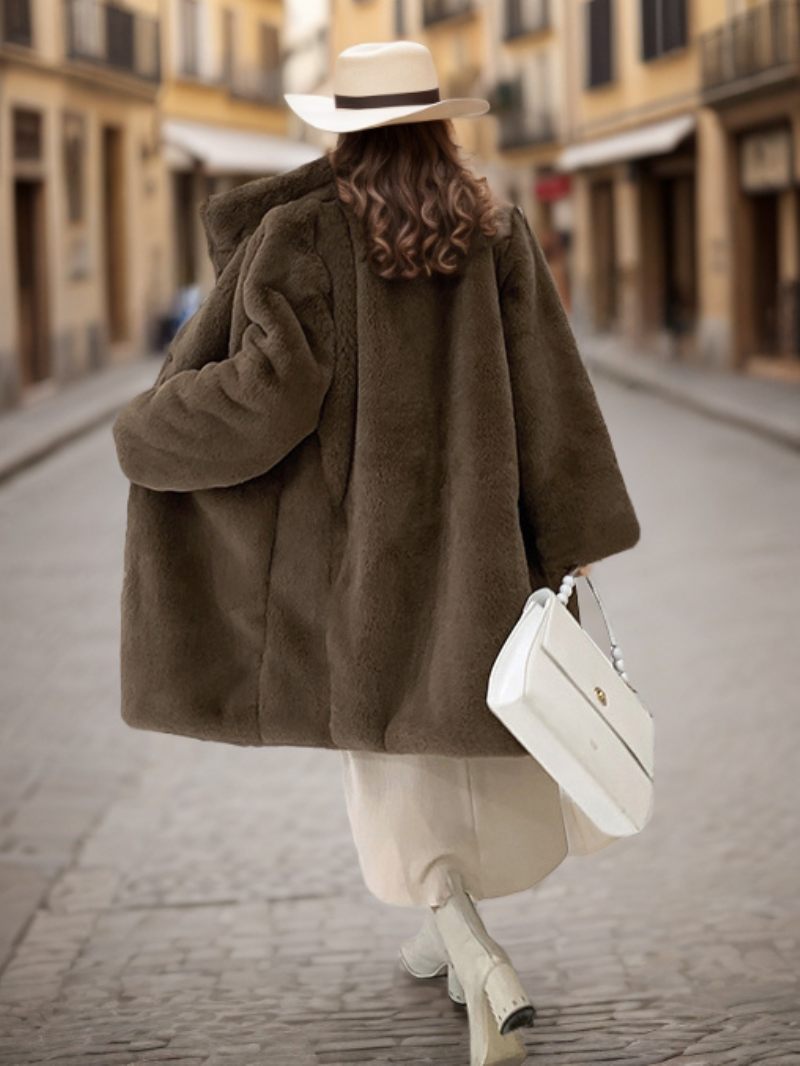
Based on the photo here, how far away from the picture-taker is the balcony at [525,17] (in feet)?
140

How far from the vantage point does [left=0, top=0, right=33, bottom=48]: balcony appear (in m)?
23.9

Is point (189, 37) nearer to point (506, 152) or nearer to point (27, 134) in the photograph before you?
point (506, 152)

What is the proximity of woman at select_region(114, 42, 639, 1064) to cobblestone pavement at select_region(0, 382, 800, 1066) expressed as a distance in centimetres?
31

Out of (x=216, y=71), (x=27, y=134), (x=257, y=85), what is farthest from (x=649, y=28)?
(x=257, y=85)

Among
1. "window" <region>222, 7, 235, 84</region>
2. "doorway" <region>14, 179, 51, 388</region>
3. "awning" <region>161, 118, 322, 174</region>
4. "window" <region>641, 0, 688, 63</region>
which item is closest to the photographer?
"doorway" <region>14, 179, 51, 388</region>

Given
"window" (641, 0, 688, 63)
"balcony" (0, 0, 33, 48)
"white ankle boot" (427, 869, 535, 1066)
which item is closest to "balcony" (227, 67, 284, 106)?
"window" (641, 0, 688, 63)

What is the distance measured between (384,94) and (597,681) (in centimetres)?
101

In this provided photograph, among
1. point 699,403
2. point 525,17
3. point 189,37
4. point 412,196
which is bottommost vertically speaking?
point 699,403

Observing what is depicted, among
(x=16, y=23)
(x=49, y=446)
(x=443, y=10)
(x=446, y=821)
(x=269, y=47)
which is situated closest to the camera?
(x=446, y=821)

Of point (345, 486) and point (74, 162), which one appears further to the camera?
point (74, 162)

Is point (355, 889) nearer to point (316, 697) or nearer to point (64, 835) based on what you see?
point (64, 835)

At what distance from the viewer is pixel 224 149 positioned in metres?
39.1

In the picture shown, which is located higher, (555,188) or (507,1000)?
(555,188)

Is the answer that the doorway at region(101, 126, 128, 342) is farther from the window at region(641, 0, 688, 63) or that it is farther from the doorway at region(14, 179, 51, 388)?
the window at region(641, 0, 688, 63)
